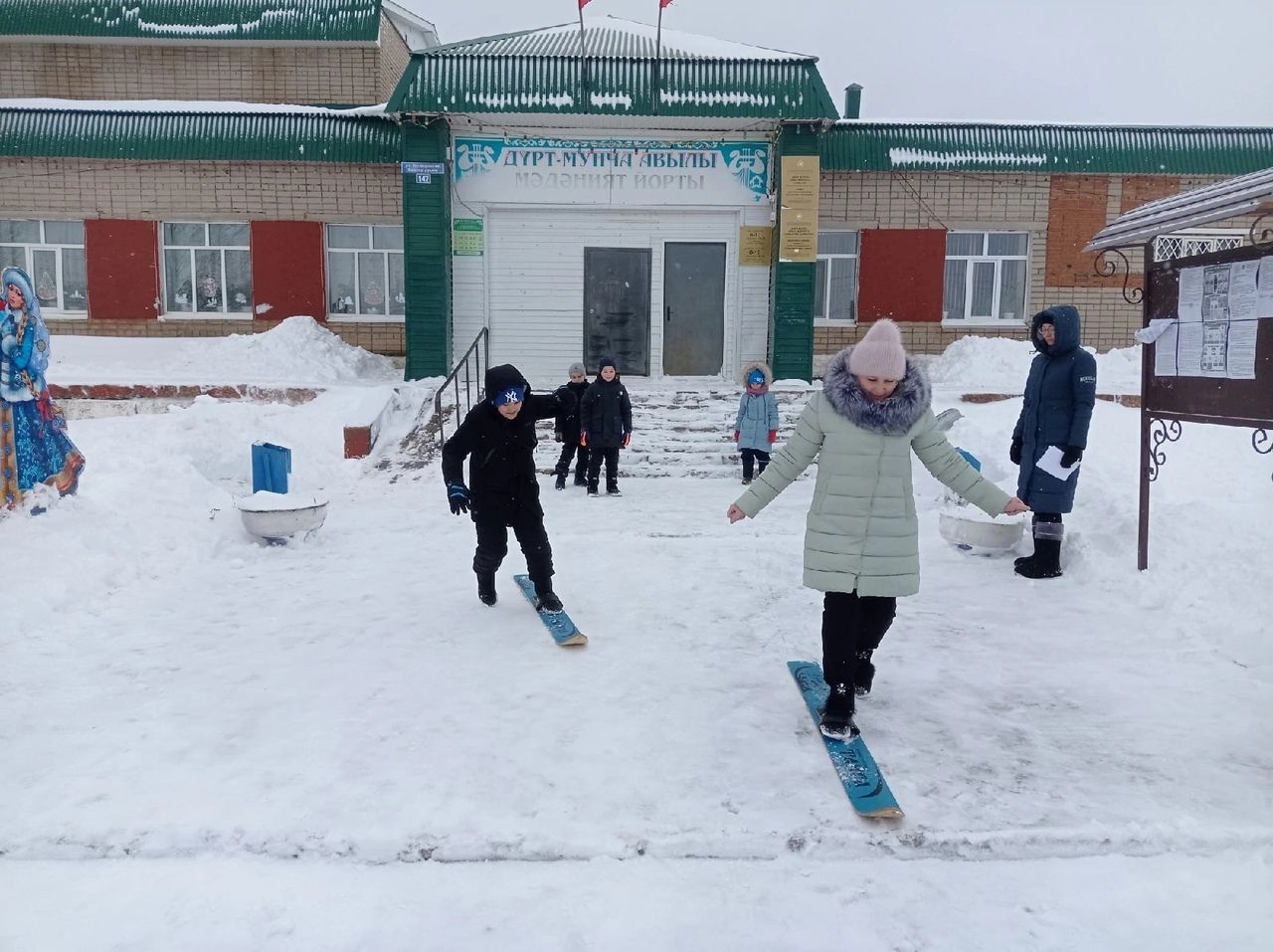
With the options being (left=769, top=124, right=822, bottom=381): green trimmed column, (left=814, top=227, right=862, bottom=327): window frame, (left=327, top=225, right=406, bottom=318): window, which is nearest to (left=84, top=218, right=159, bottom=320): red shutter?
(left=327, top=225, right=406, bottom=318): window

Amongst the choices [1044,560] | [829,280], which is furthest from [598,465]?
[829,280]

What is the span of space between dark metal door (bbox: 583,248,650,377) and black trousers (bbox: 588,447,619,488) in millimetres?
5227

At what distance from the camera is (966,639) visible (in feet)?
15.6

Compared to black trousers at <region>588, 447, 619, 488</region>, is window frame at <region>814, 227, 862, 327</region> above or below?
above

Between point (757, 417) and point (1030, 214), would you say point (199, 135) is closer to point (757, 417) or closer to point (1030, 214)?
point (757, 417)

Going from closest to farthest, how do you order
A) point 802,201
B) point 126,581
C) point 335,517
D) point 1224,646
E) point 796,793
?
point 796,793, point 1224,646, point 126,581, point 335,517, point 802,201

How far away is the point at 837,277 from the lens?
50.0 ft

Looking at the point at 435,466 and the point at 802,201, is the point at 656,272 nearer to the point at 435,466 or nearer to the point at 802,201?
the point at 802,201

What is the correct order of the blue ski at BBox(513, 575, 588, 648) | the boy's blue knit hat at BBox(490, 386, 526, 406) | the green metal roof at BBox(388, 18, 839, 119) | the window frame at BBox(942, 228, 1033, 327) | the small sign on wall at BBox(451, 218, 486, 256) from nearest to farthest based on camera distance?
the blue ski at BBox(513, 575, 588, 648) → the boy's blue knit hat at BBox(490, 386, 526, 406) → the green metal roof at BBox(388, 18, 839, 119) → the small sign on wall at BBox(451, 218, 486, 256) → the window frame at BBox(942, 228, 1033, 327)

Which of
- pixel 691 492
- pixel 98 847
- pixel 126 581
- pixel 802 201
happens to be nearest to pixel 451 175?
pixel 802 201

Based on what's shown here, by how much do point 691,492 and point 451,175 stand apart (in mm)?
6835

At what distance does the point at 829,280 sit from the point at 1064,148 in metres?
4.13

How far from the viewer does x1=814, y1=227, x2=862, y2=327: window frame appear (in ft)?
49.2

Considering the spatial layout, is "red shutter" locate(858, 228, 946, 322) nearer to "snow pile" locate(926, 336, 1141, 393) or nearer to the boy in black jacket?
"snow pile" locate(926, 336, 1141, 393)
